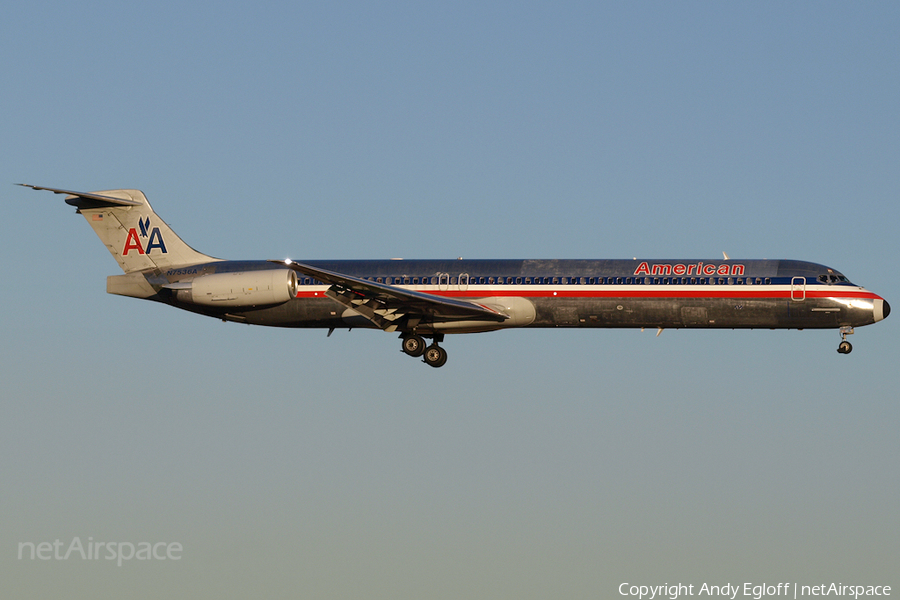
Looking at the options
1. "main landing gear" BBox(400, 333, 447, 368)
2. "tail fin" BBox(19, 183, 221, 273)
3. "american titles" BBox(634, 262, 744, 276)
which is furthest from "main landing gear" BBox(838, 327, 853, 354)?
"tail fin" BBox(19, 183, 221, 273)

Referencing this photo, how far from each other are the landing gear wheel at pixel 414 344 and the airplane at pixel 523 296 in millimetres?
39

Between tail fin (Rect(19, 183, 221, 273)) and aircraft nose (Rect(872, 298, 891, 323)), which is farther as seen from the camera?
tail fin (Rect(19, 183, 221, 273))

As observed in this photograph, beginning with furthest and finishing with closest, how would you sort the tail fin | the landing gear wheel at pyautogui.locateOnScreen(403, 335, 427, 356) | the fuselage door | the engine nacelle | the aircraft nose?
the tail fin
the landing gear wheel at pyautogui.locateOnScreen(403, 335, 427, 356)
the engine nacelle
the aircraft nose
the fuselage door

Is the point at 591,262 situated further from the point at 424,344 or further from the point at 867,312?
the point at 867,312

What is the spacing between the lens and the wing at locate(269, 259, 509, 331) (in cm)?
4141

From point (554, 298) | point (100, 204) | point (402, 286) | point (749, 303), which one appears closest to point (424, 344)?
point (402, 286)

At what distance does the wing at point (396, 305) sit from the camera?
1630 inches

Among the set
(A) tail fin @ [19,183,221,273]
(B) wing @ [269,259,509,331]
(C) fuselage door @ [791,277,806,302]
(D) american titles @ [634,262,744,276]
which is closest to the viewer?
(B) wing @ [269,259,509,331]

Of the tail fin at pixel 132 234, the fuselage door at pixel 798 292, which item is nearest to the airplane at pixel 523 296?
the fuselage door at pixel 798 292

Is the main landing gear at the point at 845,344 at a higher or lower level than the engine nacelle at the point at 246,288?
lower

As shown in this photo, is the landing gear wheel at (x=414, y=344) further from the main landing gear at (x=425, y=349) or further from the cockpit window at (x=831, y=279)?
the cockpit window at (x=831, y=279)

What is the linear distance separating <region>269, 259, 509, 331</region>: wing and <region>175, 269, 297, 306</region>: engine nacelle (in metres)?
1.44

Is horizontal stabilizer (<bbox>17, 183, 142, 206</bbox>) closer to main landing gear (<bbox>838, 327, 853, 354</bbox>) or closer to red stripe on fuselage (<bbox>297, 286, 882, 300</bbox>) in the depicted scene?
red stripe on fuselage (<bbox>297, 286, 882, 300</bbox>)

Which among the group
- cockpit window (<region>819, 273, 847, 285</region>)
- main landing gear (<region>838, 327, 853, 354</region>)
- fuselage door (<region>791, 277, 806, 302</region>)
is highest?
cockpit window (<region>819, 273, 847, 285</region>)
